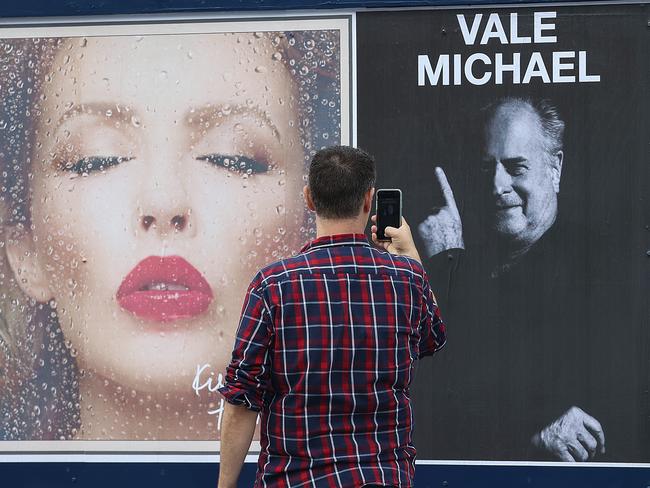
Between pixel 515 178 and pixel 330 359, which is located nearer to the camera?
pixel 330 359

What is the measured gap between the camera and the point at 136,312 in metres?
3.71

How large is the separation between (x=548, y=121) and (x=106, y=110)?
1795 mm

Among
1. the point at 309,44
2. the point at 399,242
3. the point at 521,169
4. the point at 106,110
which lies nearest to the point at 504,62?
the point at 521,169

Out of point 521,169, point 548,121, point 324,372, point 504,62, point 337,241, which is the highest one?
point 504,62

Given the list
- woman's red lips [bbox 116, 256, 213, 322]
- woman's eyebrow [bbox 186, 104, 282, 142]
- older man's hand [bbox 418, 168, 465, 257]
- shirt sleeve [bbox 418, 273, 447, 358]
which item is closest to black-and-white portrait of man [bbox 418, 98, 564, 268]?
older man's hand [bbox 418, 168, 465, 257]

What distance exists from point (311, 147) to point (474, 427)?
1.29 metres

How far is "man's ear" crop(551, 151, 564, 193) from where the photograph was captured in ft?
11.7

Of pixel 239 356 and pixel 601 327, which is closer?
pixel 239 356

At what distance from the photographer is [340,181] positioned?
7.14ft

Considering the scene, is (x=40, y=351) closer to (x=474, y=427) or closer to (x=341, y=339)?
(x=474, y=427)

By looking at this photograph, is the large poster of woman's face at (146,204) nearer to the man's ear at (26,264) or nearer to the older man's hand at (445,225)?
the man's ear at (26,264)

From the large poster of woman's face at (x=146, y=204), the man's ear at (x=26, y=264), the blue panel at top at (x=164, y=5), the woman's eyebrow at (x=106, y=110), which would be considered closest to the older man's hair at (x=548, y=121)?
the blue panel at top at (x=164, y=5)

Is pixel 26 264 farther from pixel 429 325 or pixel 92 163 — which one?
pixel 429 325

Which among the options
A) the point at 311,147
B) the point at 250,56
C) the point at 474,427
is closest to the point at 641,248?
the point at 474,427
